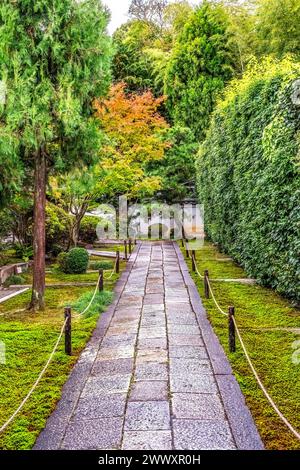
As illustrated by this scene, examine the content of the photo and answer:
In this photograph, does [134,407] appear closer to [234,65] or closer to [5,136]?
[5,136]

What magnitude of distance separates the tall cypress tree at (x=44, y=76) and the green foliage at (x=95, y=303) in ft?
2.68

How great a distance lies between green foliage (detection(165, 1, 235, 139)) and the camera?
2855 centimetres

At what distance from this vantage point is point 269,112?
9.48 meters

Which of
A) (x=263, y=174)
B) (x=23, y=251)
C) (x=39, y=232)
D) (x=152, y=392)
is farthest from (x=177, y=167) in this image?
(x=152, y=392)

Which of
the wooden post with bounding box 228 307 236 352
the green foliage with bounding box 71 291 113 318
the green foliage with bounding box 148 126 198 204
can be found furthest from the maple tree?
the wooden post with bounding box 228 307 236 352

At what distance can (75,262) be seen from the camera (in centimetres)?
1331

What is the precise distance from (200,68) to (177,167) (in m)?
8.90

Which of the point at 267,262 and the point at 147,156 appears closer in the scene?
the point at 267,262

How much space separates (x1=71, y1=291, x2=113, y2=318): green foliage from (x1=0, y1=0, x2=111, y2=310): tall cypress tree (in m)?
0.82

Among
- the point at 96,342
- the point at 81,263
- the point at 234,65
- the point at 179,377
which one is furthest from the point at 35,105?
the point at 234,65

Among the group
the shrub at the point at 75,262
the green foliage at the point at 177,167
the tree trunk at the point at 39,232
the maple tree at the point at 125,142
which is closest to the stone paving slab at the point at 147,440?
the tree trunk at the point at 39,232

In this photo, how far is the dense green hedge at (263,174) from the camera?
805 centimetres

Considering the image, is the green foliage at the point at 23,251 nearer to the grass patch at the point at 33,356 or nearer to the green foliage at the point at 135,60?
the grass patch at the point at 33,356

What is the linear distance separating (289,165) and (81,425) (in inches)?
240
